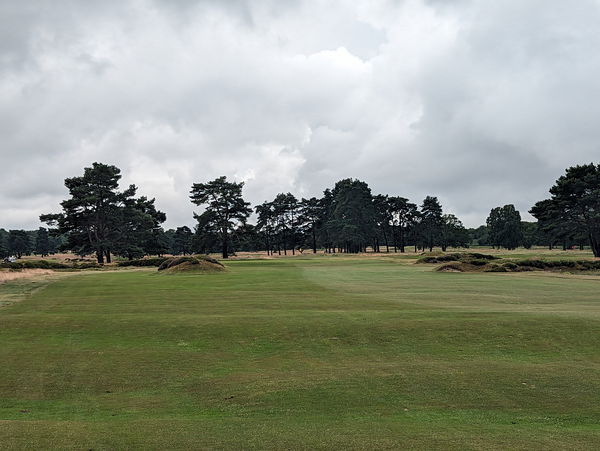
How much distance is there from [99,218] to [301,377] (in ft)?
291

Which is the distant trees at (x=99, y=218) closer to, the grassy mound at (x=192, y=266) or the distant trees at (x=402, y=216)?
the grassy mound at (x=192, y=266)

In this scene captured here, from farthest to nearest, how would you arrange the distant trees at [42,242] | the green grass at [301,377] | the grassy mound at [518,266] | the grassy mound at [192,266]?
the distant trees at [42,242] → the grassy mound at [518,266] → the grassy mound at [192,266] → the green grass at [301,377]

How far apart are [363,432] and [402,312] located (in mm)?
11760

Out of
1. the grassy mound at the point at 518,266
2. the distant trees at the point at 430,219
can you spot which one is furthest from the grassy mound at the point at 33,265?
the distant trees at the point at 430,219

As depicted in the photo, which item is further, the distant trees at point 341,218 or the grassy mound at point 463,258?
the distant trees at point 341,218

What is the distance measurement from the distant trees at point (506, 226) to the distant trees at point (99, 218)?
5451 inches

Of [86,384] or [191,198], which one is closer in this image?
[86,384]

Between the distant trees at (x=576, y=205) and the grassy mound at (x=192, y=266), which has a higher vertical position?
the distant trees at (x=576, y=205)

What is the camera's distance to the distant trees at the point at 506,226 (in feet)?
590

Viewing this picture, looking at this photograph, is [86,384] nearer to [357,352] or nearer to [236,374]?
[236,374]

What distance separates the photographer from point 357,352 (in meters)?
13.9

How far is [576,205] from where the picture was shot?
281 feet

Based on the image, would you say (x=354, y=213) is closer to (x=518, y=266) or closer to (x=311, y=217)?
(x=311, y=217)

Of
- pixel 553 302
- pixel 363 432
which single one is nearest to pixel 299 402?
pixel 363 432
